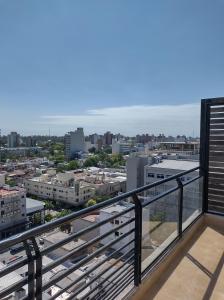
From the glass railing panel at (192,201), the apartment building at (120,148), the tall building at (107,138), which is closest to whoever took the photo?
the glass railing panel at (192,201)

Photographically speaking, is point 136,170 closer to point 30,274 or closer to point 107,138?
point 30,274

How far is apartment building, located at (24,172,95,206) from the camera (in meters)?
27.7

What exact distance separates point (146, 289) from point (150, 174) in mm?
15414

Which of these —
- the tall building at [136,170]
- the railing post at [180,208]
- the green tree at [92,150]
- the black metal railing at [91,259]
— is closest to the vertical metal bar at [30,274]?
the black metal railing at [91,259]

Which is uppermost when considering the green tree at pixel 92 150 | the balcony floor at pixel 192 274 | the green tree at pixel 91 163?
the balcony floor at pixel 192 274

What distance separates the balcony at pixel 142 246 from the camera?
3.41 ft

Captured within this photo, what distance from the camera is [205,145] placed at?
11.0ft

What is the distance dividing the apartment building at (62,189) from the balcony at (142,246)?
2480 cm

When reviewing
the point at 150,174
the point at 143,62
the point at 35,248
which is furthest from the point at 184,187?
the point at 150,174

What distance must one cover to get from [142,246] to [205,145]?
196 cm

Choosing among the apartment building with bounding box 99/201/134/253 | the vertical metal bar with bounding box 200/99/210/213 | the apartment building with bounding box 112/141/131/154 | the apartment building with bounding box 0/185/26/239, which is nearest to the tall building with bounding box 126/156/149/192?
the apartment building with bounding box 0/185/26/239

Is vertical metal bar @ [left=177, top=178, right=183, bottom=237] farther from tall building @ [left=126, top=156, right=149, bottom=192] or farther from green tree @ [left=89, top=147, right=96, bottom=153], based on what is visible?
green tree @ [left=89, top=147, right=96, bottom=153]

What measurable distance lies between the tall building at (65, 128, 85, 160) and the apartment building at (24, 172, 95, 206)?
31781mm

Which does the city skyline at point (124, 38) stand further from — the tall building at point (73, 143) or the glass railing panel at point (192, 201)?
the tall building at point (73, 143)
